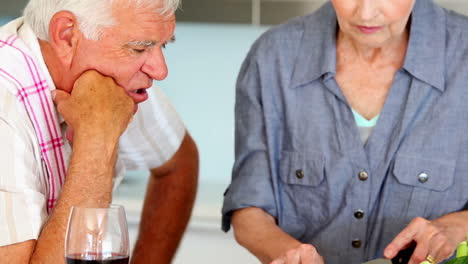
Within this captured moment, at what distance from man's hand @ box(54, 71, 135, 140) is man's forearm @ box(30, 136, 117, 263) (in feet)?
0.11

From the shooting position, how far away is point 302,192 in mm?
1988

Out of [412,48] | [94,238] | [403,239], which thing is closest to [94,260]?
[94,238]

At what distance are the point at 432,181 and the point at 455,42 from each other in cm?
30

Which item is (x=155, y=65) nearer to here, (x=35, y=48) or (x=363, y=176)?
(x=35, y=48)

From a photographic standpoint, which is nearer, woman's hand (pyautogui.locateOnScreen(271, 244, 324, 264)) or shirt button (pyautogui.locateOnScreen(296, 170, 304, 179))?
woman's hand (pyautogui.locateOnScreen(271, 244, 324, 264))

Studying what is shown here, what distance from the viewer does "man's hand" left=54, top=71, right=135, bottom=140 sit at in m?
1.75

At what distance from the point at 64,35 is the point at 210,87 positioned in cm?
202

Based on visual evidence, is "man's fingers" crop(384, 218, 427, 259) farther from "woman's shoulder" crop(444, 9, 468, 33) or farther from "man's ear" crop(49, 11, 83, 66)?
"man's ear" crop(49, 11, 83, 66)

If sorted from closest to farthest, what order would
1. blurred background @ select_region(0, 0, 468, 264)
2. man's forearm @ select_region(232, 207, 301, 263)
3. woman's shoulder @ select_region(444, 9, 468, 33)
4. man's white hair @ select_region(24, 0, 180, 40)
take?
man's white hair @ select_region(24, 0, 180, 40) < man's forearm @ select_region(232, 207, 301, 263) < woman's shoulder @ select_region(444, 9, 468, 33) < blurred background @ select_region(0, 0, 468, 264)

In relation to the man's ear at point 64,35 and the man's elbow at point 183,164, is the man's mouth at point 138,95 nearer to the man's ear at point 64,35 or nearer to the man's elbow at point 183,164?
the man's ear at point 64,35

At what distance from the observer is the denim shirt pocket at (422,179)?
1.90 metres

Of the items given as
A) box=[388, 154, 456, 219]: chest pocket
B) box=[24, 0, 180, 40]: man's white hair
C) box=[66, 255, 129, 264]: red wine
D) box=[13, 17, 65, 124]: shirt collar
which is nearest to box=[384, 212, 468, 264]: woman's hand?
box=[388, 154, 456, 219]: chest pocket

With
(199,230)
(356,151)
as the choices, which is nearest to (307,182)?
(356,151)

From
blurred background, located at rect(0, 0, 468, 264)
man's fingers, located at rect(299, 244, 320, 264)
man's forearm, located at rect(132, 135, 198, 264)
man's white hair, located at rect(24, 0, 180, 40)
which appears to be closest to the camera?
man's fingers, located at rect(299, 244, 320, 264)
